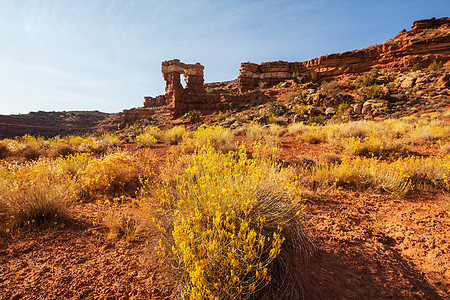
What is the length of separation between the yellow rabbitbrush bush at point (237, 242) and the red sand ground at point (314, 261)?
238 millimetres

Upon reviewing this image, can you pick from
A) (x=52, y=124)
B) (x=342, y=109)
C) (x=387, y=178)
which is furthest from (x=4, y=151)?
(x=52, y=124)

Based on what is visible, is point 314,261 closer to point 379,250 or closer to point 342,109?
point 379,250

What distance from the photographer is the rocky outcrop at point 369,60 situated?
82.1ft

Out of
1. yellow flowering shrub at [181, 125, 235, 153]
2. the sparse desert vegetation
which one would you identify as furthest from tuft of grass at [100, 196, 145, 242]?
yellow flowering shrub at [181, 125, 235, 153]

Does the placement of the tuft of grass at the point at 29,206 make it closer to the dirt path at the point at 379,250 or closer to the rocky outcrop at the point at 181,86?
the dirt path at the point at 379,250

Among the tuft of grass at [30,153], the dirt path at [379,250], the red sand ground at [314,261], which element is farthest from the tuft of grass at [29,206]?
the tuft of grass at [30,153]

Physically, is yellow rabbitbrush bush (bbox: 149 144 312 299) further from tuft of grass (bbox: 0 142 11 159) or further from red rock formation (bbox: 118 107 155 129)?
red rock formation (bbox: 118 107 155 129)

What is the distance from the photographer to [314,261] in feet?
6.25

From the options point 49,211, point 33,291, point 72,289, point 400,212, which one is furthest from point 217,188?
point 400,212

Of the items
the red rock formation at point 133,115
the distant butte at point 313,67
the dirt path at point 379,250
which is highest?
the distant butte at point 313,67

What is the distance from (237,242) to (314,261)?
974 mm

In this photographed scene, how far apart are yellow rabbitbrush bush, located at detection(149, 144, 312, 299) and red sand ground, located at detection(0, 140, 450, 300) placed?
0.24 metres

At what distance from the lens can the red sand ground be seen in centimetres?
158

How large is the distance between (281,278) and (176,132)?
29.0 feet
